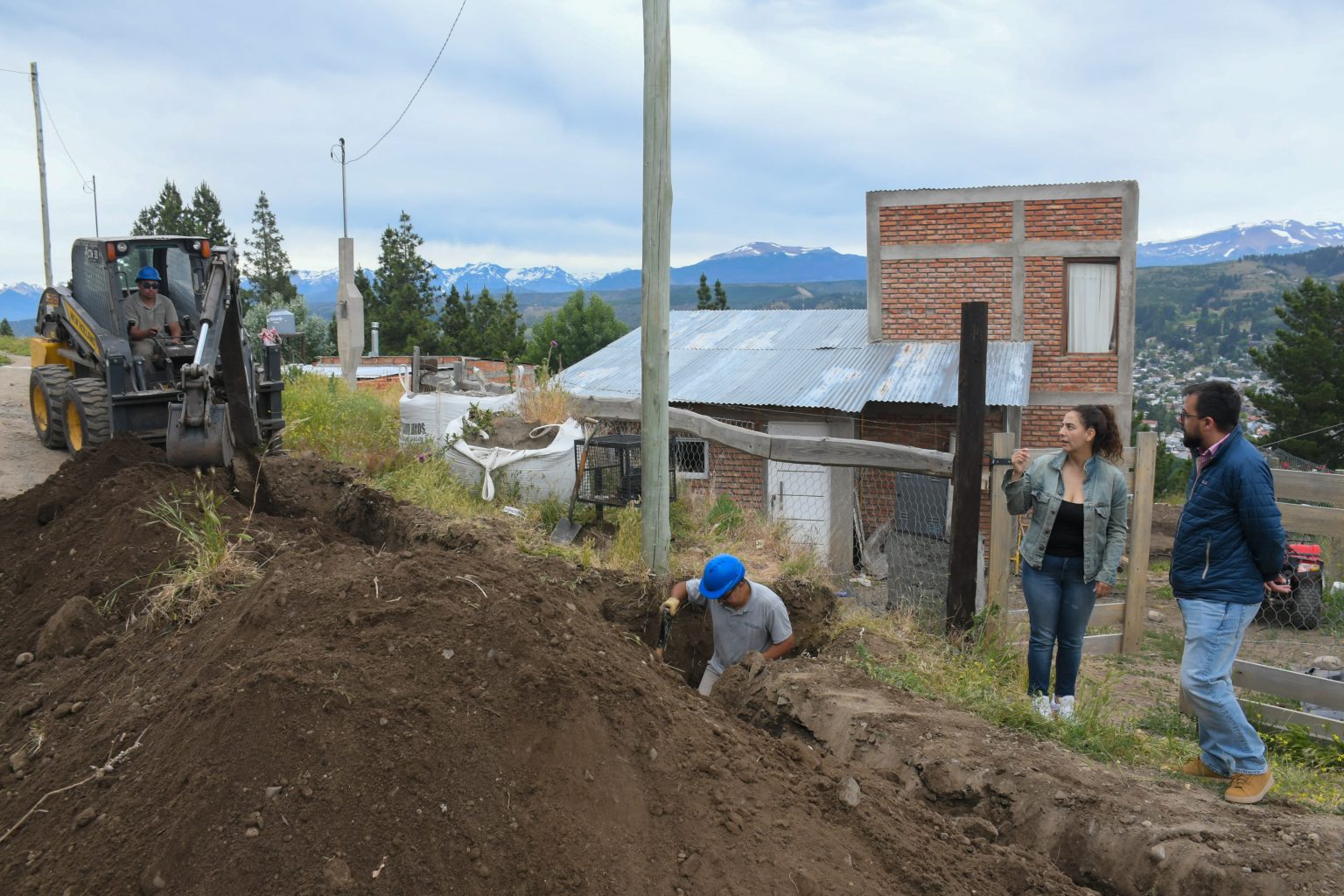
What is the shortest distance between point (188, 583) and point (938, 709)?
421 cm

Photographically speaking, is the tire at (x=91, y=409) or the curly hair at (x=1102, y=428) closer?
the curly hair at (x=1102, y=428)

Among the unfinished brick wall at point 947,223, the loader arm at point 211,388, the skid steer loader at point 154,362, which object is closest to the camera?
the loader arm at point 211,388

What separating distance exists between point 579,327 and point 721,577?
52.8 meters

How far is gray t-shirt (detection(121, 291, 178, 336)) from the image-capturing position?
9766 millimetres

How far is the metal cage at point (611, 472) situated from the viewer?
8.92 metres

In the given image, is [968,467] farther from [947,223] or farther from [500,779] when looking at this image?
[947,223]

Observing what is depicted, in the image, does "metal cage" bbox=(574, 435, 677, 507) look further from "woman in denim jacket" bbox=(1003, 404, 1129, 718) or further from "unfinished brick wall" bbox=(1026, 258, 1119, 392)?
"unfinished brick wall" bbox=(1026, 258, 1119, 392)

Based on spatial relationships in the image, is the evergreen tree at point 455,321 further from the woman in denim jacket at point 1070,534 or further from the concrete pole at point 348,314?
the woman in denim jacket at point 1070,534

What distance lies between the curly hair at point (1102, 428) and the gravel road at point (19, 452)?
9199 millimetres

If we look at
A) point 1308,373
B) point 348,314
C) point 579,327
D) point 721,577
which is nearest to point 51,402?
point 348,314

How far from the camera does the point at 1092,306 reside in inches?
637

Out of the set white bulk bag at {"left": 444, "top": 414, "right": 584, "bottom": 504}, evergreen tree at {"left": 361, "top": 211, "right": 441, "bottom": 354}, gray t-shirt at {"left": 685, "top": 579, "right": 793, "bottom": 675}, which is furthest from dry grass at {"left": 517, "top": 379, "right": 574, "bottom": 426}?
evergreen tree at {"left": 361, "top": 211, "right": 441, "bottom": 354}

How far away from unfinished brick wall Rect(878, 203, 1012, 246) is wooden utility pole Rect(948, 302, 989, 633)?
10.8 m

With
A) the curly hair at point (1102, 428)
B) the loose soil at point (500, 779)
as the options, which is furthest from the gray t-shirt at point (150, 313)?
the curly hair at point (1102, 428)
